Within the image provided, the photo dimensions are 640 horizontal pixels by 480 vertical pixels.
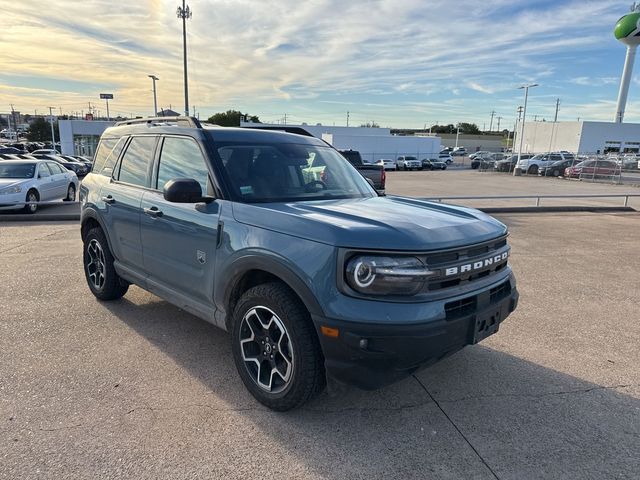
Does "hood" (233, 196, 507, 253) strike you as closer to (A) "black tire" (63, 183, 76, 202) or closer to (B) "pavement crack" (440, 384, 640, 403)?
(B) "pavement crack" (440, 384, 640, 403)

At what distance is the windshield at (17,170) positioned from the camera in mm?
12609

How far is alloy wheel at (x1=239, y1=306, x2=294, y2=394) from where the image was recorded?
3.02 metres

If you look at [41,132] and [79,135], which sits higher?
[79,135]

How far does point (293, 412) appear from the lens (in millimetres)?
3133

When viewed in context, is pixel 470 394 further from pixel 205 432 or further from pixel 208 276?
pixel 208 276

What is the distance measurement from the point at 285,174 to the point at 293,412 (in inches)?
74.9

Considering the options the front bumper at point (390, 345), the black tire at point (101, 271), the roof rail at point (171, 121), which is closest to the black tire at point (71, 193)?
the black tire at point (101, 271)

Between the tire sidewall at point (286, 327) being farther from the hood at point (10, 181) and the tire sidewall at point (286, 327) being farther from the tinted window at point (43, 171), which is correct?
the tinted window at point (43, 171)

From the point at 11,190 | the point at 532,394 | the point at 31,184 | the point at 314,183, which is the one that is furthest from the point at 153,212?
the point at 31,184

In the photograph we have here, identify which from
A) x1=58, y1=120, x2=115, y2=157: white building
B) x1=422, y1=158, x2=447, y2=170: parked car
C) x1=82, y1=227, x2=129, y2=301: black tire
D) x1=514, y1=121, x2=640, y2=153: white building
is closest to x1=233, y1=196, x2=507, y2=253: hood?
x1=82, y1=227, x2=129, y2=301: black tire

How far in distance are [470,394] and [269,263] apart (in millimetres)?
1829

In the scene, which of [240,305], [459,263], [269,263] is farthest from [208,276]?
[459,263]

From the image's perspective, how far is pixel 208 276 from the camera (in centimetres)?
353

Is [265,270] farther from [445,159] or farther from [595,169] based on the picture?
[445,159]
